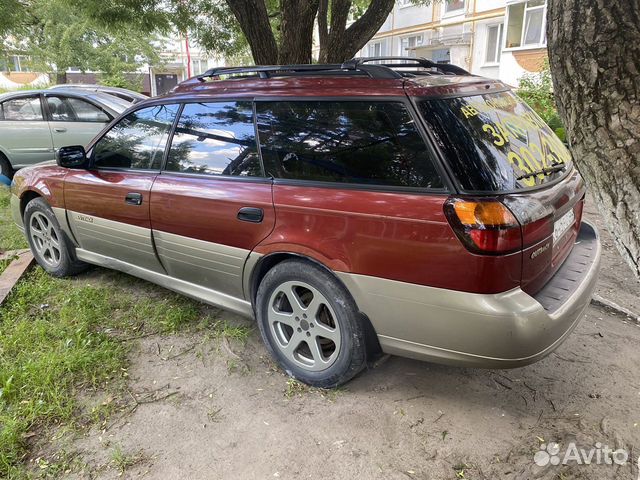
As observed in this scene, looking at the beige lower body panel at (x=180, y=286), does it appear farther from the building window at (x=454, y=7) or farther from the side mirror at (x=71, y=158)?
the building window at (x=454, y=7)

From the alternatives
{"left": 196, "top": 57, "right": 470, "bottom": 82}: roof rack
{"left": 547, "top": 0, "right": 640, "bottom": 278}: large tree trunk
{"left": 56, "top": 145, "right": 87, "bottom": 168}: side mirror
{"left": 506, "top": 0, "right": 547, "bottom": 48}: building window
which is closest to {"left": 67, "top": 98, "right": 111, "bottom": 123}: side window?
{"left": 56, "top": 145, "right": 87, "bottom": 168}: side mirror

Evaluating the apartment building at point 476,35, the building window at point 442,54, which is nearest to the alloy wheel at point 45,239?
the apartment building at point 476,35

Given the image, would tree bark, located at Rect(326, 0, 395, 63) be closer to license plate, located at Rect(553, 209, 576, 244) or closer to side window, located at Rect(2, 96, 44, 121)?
side window, located at Rect(2, 96, 44, 121)

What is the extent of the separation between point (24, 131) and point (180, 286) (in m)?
6.50

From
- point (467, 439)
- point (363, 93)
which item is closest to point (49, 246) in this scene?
point (363, 93)

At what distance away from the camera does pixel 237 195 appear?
3.04 metres

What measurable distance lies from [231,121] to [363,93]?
38.4 inches

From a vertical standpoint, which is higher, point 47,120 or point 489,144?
point 489,144

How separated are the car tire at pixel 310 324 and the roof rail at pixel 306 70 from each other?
1.10 metres

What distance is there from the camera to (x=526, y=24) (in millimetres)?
19203

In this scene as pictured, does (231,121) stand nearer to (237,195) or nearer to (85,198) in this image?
(237,195)

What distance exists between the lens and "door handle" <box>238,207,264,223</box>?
2.93 m

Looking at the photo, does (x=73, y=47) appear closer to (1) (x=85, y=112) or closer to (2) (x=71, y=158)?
(1) (x=85, y=112)

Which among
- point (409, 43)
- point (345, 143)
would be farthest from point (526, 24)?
point (345, 143)
